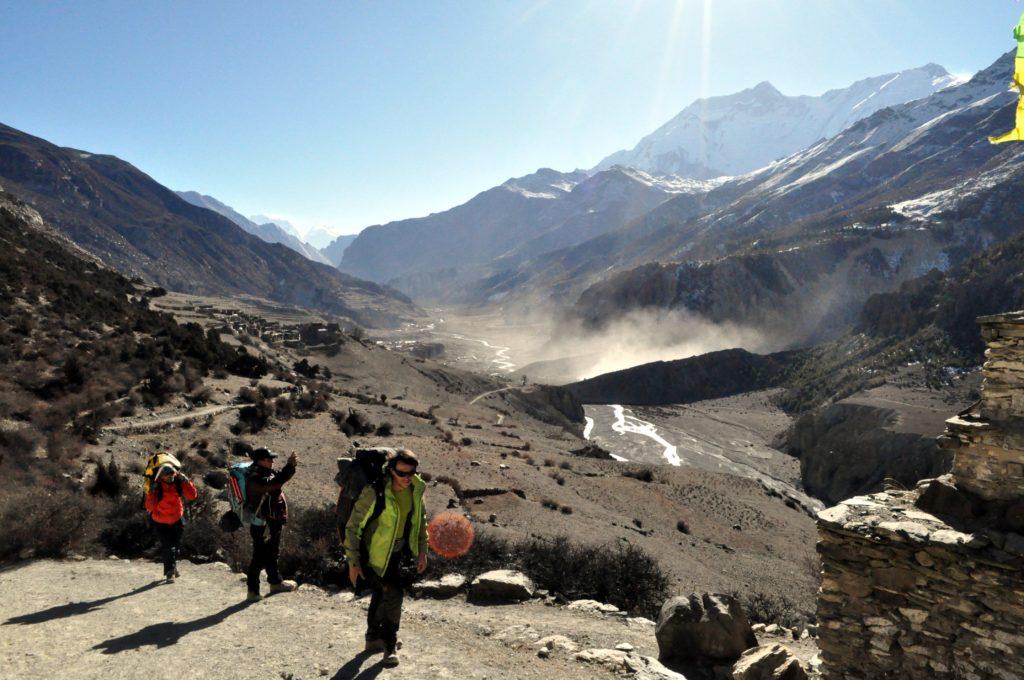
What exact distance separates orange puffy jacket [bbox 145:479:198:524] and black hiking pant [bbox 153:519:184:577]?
69 millimetres

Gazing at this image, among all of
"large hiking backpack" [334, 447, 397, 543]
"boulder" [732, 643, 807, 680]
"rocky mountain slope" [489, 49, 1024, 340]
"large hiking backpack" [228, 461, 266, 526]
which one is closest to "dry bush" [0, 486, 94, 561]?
"large hiking backpack" [228, 461, 266, 526]

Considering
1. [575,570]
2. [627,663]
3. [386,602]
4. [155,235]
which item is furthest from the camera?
[155,235]

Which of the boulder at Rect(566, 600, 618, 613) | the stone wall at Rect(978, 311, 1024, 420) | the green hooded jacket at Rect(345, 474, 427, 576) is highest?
the stone wall at Rect(978, 311, 1024, 420)

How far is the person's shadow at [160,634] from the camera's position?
483 cm

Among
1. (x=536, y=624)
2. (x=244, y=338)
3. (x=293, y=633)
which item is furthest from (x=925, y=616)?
(x=244, y=338)

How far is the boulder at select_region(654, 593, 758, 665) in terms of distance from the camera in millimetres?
6406

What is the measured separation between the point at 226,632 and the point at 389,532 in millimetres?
2265

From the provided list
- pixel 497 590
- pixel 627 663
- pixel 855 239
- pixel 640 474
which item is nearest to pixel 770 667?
pixel 627 663

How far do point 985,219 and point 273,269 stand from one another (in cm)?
15592

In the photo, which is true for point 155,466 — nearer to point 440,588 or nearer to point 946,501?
point 440,588

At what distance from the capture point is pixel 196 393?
Result: 64.7 feet

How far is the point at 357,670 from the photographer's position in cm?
462

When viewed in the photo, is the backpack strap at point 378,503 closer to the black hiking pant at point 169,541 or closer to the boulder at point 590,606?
the black hiking pant at point 169,541

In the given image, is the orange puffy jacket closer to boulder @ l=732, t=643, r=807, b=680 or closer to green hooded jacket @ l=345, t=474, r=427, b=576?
green hooded jacket @ l=345, t=474, r=427, b=576
